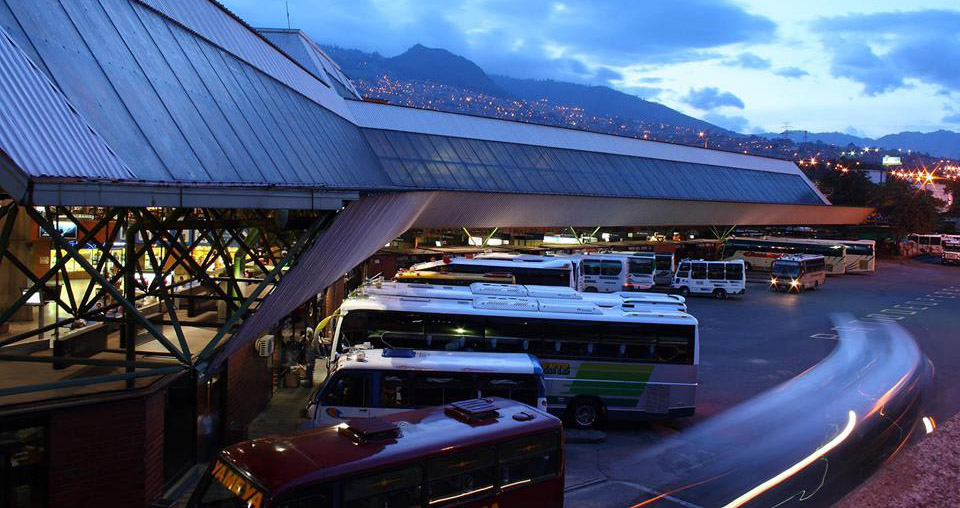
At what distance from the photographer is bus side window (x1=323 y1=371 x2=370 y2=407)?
1326 centimetres

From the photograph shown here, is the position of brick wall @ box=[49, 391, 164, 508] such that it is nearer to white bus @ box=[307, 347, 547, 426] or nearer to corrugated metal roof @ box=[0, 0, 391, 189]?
corrugated metal roof @ box=[0, 0, 391, 189]

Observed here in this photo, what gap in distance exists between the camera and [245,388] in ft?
50.0

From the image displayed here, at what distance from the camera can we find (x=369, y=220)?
13875 millimetres

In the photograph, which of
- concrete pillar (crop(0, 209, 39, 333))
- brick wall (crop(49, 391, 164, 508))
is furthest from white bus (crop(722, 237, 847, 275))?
brick wall (crop(49, 391, 164, 508))

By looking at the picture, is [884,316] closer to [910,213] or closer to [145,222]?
[145,222]

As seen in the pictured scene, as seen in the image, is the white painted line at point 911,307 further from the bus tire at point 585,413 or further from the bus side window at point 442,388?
the bus side window at point 442,388

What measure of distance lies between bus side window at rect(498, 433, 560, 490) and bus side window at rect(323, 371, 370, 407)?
458cm

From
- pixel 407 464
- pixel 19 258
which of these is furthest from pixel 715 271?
pixel 407 464

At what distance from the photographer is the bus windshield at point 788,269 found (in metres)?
43.3

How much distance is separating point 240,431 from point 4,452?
5.04m

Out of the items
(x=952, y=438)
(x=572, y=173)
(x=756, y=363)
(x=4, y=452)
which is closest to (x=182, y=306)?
(x=4, y=452)

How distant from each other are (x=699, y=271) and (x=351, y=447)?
35.5 meters

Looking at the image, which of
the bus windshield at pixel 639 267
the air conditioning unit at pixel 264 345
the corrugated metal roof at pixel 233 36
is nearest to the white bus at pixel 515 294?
the air conditioning unit at pixel 264 345

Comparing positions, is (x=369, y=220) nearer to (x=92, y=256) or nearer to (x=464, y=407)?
(x=464, y=407)
